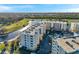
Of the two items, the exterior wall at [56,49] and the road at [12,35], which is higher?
the road at [12,35]

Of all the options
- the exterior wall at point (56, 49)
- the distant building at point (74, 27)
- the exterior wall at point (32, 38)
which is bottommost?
the exterior wall at point (56, 49)

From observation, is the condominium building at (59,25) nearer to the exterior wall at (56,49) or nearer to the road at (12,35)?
the exterior wall at (56,49)

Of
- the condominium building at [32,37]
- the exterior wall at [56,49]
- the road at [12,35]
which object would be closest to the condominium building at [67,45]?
the exterior wall at [56,49]

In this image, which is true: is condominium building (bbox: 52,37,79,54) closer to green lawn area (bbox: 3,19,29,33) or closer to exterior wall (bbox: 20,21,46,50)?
exterior wall (bbox: 20,21,46,50)

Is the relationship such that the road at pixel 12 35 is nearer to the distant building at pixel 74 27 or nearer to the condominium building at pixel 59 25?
the condominium building at pixel 59 25

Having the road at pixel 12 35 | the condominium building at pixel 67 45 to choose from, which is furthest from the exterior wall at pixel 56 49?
the road at pixel 12 35

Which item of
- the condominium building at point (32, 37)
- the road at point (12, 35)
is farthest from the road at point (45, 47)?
the road at point (12, 35)

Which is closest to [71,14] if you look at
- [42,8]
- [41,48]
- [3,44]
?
[42,8]

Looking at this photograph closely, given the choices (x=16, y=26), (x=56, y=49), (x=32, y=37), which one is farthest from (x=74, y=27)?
(x=16, y=26)

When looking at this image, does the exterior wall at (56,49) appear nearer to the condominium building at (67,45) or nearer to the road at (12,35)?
the condominium building at (67,45)

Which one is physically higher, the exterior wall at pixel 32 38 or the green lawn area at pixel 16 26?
the green lawn area at pixel 16 26

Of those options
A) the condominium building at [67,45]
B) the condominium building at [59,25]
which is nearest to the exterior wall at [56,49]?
the condominium building at [67,45]

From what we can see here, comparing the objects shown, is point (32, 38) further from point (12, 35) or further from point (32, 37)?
point (12, 35)

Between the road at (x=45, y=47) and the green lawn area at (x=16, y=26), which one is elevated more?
the green lawn area at (x=16, y=26)
